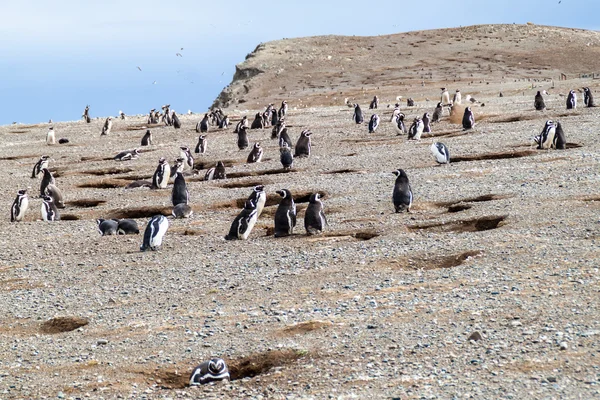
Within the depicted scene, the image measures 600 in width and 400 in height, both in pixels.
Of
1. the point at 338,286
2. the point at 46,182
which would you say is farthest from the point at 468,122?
the point at 338,286

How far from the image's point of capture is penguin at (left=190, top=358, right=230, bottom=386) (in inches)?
292

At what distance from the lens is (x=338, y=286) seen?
10.0 meters

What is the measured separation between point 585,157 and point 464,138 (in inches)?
218

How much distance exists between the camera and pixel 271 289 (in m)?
10.2

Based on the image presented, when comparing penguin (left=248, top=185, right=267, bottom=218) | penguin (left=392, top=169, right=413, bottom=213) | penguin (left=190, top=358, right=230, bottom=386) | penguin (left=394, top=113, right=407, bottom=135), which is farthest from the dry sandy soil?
penguin (left=394, top=113, right=407, bottom=135)

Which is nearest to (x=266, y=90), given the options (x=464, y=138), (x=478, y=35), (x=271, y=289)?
(x=478, y=35)

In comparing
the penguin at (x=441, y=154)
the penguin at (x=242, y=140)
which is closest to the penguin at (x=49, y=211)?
the penguin at (x=441, y=154)

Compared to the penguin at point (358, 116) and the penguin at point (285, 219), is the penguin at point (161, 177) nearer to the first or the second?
the penguin at point (285, 219)

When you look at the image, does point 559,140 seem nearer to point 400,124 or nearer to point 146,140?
point 400,124

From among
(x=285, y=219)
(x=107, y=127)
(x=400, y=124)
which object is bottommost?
(x=285, y=219)

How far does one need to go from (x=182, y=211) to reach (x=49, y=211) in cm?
272

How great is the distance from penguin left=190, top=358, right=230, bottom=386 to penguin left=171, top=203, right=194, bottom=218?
835cm

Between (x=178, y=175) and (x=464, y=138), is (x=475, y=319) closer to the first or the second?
(x=178, y=175)

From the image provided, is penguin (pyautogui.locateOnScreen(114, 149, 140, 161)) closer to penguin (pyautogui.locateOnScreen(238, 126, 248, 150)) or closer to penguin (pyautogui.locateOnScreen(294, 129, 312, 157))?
penguin (pyautogui.locateOnScreen(238, 126, 248, 150))
